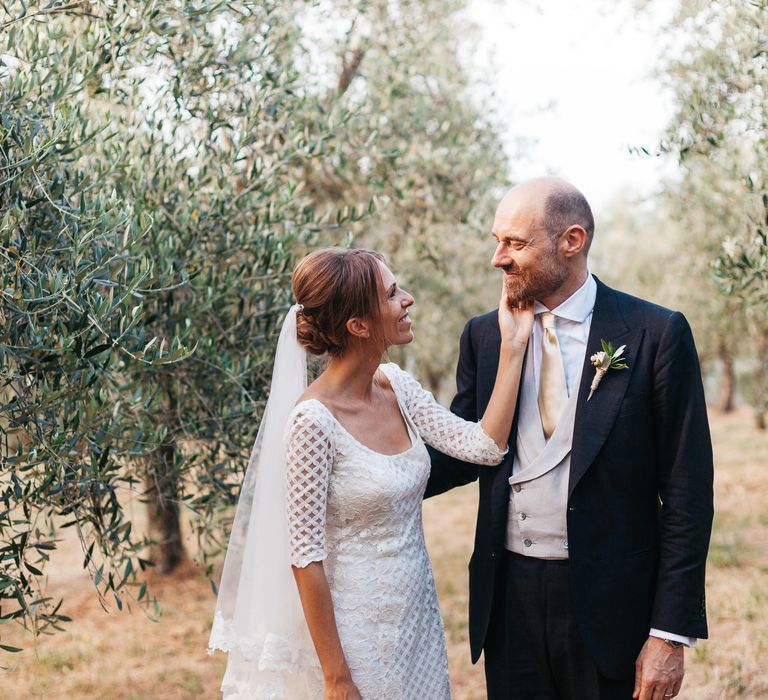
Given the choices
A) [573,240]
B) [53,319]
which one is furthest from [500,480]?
[53,319]

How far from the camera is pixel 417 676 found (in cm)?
325

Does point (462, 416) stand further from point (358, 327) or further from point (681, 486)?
point (681, 486)

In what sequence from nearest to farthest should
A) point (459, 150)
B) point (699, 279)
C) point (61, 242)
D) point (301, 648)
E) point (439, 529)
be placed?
point (301, 648)
point (61, 242)
point (459, 150)
point (439, 529)
point (699, 279)

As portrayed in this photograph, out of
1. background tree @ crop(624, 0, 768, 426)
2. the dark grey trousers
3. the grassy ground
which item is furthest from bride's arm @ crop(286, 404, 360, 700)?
the grassy ground

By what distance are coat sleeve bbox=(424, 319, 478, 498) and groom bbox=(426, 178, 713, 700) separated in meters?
0.21

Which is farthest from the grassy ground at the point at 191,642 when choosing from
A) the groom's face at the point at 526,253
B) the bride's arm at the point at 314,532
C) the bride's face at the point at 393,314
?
the bride's face at the point at 393,314

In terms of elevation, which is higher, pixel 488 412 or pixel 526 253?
pixel 526 253

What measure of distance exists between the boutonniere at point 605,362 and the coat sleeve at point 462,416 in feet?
2.14

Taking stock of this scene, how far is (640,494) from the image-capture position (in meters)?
3.27

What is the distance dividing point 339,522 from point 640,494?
1.15 m

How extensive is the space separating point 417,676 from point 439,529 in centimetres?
1032

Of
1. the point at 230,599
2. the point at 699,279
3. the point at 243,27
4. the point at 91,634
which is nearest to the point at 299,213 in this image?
the point at 243,27

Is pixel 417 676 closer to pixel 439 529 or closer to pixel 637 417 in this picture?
pixel 637 417

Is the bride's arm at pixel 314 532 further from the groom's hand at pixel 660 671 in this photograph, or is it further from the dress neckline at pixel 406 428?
the groom's hand at pixel 660 671
